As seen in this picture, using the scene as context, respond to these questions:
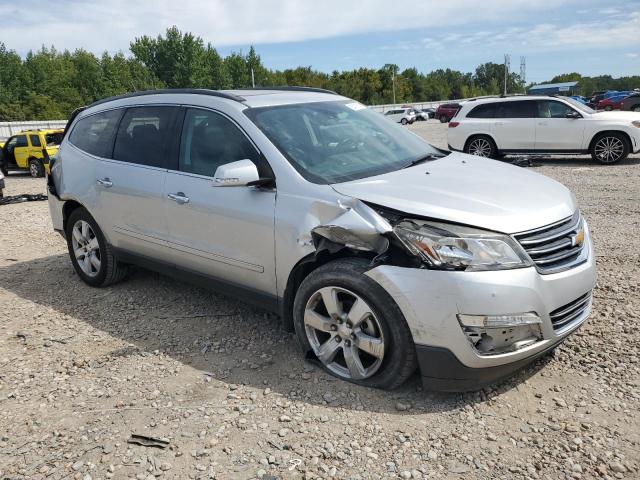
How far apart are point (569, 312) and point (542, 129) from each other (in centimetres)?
1135

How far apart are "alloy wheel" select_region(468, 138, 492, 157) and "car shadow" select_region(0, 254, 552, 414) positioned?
10.7m

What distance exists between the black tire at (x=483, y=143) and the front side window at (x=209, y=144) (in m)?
11.1

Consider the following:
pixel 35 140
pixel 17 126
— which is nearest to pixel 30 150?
pixel 35 140

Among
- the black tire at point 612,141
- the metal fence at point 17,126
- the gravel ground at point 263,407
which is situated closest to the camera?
the gravel ground at point 263,407

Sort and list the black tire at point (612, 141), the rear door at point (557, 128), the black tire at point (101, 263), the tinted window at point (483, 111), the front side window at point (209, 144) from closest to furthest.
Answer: the front side window at point (209, 144)
the black tire at point (101, 263)
the black tire at point (612, 141)
the rear door at point (557, 128)
the tinted window at point (483, 111)

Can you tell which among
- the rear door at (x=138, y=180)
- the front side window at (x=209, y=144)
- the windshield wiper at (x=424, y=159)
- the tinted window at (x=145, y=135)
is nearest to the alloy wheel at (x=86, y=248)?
the rear door at (x=138, y=180)

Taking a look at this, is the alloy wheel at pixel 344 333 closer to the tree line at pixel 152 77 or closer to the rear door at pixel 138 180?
the rear door at pixel 138 180

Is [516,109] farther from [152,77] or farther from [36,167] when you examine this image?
[152,77]

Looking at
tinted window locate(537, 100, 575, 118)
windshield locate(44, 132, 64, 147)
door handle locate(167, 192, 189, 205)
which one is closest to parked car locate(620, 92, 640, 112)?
tinted window locate(537, 100, 575, 118)

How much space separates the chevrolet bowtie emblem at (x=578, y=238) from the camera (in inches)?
124

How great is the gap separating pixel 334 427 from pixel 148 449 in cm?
99

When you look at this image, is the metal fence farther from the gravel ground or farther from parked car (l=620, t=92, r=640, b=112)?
the gravel ground

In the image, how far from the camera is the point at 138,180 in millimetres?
4406

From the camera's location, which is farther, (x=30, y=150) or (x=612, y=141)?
(x=30, y=150)
